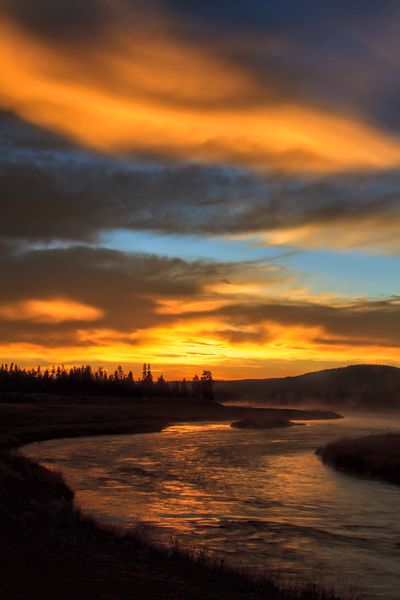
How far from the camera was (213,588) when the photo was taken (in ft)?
48.6

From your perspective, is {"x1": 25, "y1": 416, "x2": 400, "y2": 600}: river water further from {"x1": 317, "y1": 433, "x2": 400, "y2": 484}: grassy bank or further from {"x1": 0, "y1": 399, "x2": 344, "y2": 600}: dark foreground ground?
{"x1": 0, "y1": 399, "x2": 344, "y2": 600}: dark foreground ground

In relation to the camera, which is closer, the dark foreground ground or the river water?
the dark foreground ground

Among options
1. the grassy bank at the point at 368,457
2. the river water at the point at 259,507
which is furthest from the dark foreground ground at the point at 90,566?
the grassy bank at the point at 368,457

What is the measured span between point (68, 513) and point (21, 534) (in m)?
4.68

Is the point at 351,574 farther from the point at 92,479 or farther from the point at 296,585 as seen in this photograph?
the point at 92,479

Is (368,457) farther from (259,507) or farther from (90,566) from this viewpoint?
(90,566)

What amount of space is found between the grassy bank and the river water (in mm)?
1679

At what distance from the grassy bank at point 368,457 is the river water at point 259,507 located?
1679mm

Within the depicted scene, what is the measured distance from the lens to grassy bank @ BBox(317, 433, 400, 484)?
42647 millimetres

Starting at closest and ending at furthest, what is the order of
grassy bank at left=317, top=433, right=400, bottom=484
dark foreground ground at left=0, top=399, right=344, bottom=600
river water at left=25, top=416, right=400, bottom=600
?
dark foreground ground at left=0, top=399, right=344, bottom=600, river water at left=25, top=416, right=400, bottom=600, grassy bank at left=317, top=433, right=400, bottom=484

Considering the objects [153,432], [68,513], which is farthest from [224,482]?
[153,432]

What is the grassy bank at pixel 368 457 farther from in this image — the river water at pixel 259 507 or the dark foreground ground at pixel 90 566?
the dark foreground ground at pixel 90 566

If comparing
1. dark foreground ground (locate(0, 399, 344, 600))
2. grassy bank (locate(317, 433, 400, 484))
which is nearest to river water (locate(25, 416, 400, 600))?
grassy bank (locate(317, 433, 400, 484))

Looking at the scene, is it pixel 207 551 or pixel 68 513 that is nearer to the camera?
pixel 207 551
